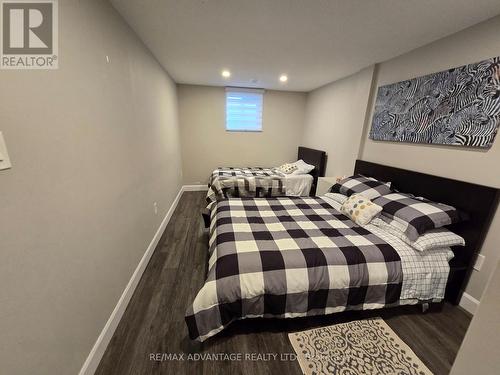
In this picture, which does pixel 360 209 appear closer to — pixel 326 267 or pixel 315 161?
pixel 326 267

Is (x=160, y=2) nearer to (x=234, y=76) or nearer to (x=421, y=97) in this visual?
(x=234, y=76)

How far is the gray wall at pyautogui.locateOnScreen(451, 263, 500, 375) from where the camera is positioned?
53cm

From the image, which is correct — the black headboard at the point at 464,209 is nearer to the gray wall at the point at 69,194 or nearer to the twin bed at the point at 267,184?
the twin bed at the point at 267,184

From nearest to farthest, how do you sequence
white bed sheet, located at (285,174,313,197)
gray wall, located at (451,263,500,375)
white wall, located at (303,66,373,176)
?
1. gray wall, located at (451,263,500,375)
2. white wall, located at (303,66,373,176)
3. white bed sheet, located at (285,174,313,197)

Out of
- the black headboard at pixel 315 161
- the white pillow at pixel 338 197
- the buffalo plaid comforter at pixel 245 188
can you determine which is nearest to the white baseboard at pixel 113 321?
the buffalo plaid comforter at pixel 245 188

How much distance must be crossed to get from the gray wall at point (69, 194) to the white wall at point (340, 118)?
9.46 ft

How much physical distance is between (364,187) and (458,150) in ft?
2.72

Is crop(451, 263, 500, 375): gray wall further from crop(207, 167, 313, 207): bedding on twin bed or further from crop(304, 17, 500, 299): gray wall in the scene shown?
crop(207, 167, 313, 207): bedding on twin bed

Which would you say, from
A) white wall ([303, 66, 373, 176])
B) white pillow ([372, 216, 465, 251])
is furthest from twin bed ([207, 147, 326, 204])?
white pillow ([372, 216, 465, 251])

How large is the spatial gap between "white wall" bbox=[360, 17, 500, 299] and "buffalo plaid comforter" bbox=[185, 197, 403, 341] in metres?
0.78

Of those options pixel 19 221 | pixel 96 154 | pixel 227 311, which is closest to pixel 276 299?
pixel 227 311

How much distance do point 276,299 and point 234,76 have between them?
3468mm

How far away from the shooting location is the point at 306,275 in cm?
140

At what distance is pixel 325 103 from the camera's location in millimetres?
3893
